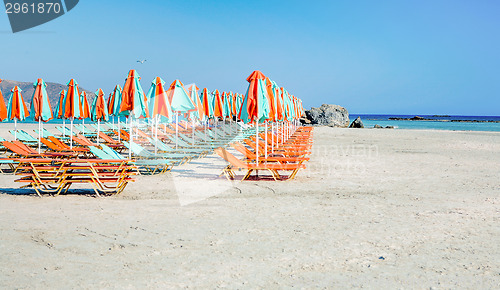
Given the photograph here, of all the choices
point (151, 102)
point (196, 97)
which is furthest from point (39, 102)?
point (196, 97)

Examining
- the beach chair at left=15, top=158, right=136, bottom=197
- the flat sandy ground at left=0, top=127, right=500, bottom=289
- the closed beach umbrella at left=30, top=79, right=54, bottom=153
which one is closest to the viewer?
the flat sandy ground at left=0, top=127, right=500, bottom=289

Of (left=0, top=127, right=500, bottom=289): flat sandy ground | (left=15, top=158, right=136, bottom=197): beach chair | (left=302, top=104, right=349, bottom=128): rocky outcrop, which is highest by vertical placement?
(left=302, top=104, right=349, bottom=128): rocky outcrop

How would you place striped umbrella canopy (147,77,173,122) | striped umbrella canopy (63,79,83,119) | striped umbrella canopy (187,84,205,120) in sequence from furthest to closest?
striped umbrella canopy (187,84,205,120) < striped umbrella canopy (63,79,83,119) < striped umbrella canopy (147,77,173,122)

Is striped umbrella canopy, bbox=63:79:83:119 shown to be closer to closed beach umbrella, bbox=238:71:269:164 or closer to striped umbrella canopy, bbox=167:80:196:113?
striped umbrella canopy, bbox=167:80:196:113

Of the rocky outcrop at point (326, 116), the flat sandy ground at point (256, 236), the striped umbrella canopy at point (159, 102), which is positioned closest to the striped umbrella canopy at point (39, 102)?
the striped umbrella canopy at point (159, 102)

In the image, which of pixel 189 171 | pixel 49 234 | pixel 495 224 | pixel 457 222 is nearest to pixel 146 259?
pixel 49 234

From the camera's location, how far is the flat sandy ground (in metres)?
3.55

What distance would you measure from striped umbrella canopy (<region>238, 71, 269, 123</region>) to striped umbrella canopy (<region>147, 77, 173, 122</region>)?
91.5 inches

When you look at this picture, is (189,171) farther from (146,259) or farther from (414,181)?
(146,259)

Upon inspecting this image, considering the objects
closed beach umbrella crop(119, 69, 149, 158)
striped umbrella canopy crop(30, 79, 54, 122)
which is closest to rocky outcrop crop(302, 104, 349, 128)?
striped umbrella canopy crop(30, 79, 54, 122)

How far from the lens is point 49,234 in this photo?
4.71 m

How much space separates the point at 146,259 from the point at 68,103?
9.10 m

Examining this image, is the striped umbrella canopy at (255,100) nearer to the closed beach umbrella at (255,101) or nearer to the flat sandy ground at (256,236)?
the closed beach umbrella at (255,101)

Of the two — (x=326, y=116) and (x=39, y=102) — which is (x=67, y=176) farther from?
(x=326, y=116)
